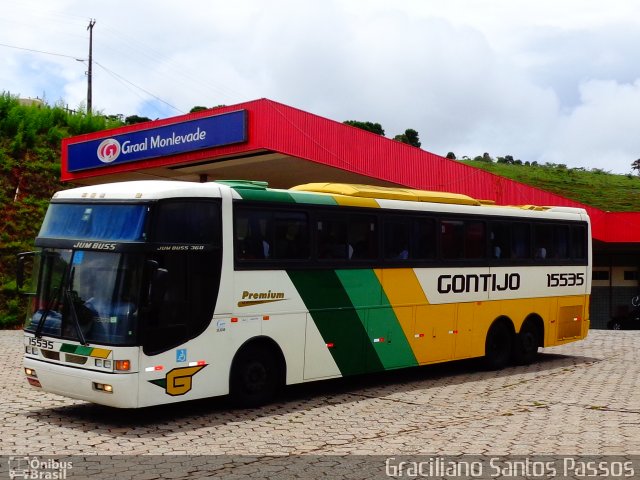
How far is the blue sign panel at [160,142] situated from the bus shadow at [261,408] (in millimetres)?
8376

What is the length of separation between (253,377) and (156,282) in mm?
2467

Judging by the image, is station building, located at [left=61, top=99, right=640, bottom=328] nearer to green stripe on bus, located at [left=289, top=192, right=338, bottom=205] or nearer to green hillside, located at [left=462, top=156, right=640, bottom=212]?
green stripe on bus, located at [left=289, top=192, right=338, bottom=205]

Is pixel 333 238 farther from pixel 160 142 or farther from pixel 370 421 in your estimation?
pixel 160 142

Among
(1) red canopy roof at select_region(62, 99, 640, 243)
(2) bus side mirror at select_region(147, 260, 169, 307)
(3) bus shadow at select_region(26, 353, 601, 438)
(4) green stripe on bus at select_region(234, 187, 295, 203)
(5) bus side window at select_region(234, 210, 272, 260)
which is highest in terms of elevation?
(1) red canopy roof at select_region(62, 99, 640, 243)

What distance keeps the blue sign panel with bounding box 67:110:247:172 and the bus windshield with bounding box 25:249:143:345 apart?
10.6m

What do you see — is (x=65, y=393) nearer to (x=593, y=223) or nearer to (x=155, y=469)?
(x=155, y=469)

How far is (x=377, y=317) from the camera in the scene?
13.9 m

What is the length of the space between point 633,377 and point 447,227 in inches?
182

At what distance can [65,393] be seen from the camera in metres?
10.8

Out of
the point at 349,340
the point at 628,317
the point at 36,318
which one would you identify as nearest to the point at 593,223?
the point at 628,317

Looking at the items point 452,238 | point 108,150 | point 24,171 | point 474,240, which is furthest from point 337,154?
point 24,171

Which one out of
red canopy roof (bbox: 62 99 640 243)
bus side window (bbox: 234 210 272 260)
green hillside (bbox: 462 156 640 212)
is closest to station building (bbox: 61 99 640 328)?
red canopy roof (bbox: 62 99 640 243)

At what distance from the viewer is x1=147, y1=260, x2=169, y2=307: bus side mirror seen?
10.3 m

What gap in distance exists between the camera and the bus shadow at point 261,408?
10734 millimetres
